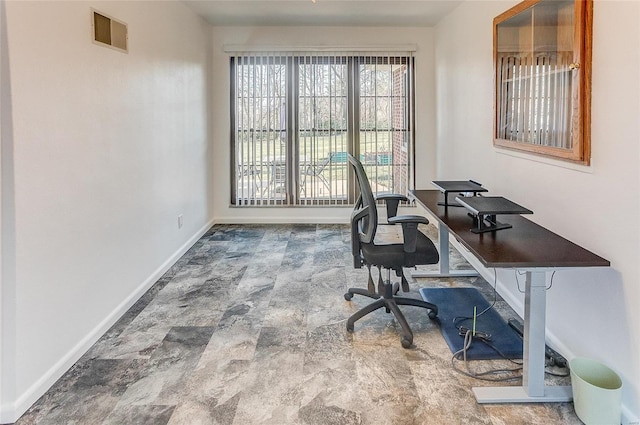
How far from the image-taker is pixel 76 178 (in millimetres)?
2395

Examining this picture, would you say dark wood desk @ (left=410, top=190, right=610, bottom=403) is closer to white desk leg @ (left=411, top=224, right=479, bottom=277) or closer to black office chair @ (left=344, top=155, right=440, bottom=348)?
black office chair @ (left=344, top=155, right=440, bottom=348)

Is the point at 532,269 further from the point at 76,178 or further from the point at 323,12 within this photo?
the point at 323,12

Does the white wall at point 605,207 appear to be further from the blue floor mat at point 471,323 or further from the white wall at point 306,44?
the white wall at point 306,44

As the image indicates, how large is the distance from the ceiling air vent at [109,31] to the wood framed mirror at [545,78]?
253 cm

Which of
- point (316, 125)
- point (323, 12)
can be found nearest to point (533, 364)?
point (323, 12)

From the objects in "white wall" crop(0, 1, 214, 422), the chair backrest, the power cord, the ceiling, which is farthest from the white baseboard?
the ceiling

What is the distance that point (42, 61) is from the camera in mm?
2084

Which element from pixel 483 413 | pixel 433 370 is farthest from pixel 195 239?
pixel 483 413

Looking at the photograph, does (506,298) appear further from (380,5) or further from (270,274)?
(380,5)

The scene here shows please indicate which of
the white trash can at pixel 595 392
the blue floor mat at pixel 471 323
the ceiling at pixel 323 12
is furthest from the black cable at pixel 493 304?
the ceiling at pixel 323 12

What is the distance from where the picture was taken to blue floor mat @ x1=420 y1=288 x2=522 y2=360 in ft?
8.10

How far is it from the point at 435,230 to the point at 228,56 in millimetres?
3288

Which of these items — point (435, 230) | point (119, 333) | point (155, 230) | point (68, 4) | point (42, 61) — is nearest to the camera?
point (42, 61)

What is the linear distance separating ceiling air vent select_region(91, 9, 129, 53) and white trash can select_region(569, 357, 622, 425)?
9.83 ft
